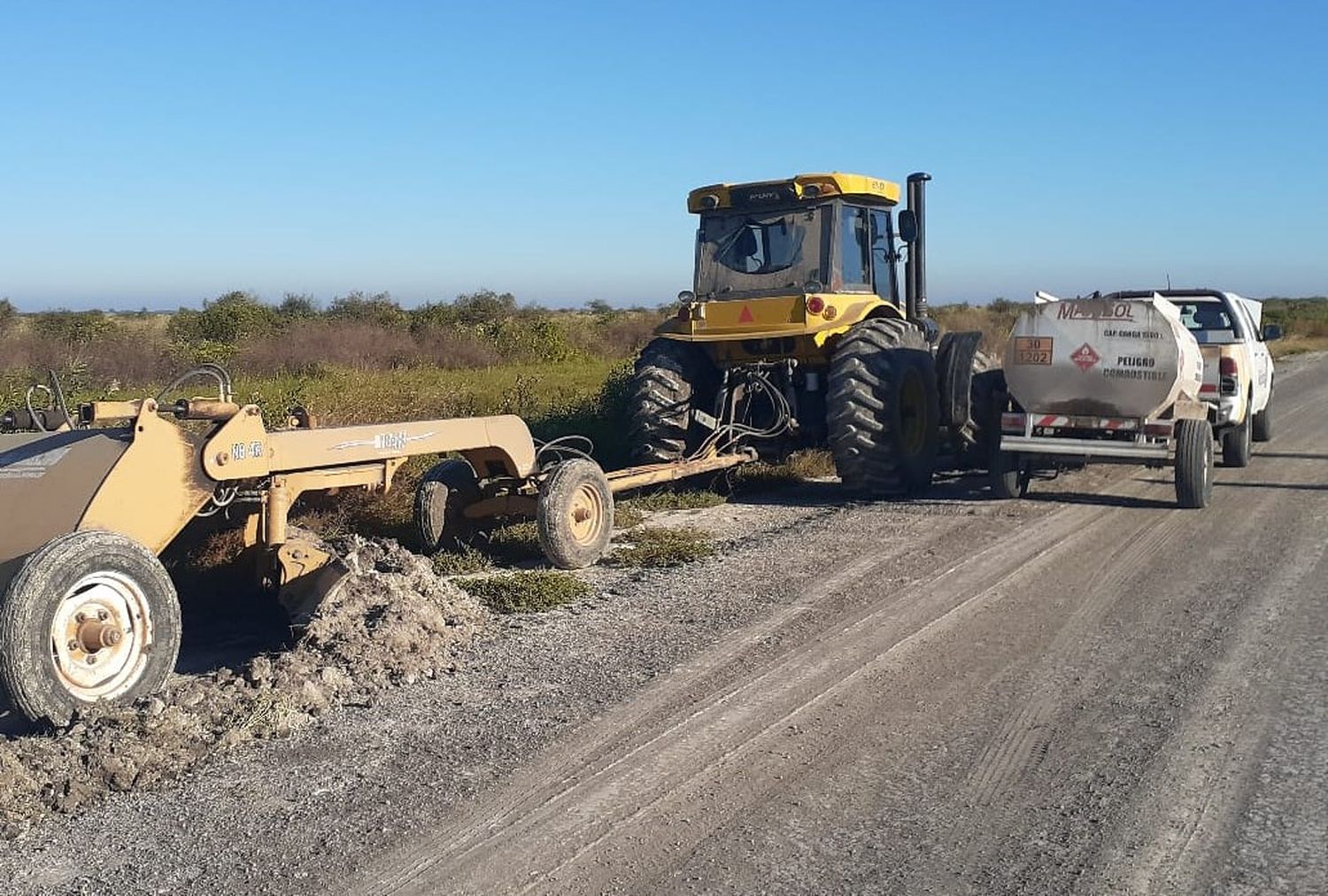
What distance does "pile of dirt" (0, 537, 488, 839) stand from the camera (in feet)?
15.0

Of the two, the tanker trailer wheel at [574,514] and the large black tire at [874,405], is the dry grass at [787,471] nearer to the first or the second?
the large black tire at [874,405]

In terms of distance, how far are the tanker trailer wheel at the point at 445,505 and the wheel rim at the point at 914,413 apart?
4326 millimetres

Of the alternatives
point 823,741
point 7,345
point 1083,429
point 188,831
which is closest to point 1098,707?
point 823,741

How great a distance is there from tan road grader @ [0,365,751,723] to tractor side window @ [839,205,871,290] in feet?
14.9

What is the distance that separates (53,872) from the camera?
3.97 m

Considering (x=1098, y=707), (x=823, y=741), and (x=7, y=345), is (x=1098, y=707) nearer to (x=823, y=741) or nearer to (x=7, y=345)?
(x=823, y=741)

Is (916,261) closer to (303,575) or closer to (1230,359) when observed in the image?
(1230,359)

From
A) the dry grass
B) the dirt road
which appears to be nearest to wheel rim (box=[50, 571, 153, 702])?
the dirt road

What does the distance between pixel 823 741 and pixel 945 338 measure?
22.7ft

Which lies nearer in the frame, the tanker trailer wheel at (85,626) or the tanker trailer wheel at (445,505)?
the tanker trailer wheel at (85,626)

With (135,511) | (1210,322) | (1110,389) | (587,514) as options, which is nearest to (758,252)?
(1110,389)

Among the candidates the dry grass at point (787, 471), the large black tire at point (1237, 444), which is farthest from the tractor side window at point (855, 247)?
the large black tire at point (1237, 444)

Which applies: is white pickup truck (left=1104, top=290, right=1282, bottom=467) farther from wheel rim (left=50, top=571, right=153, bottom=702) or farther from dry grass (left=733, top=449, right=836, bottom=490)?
wheel rim (left=50, top=571, right=153, bottom=702)

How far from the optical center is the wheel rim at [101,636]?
16.8 feet
